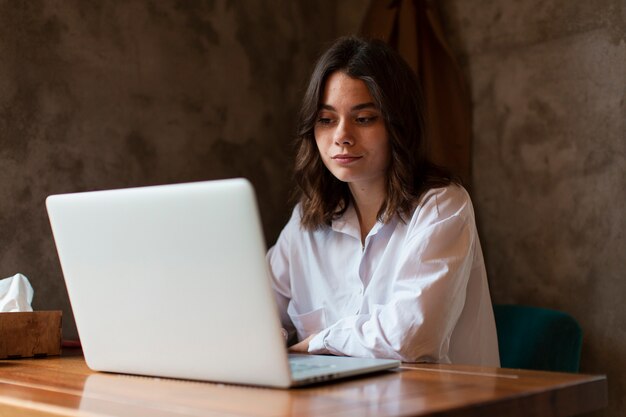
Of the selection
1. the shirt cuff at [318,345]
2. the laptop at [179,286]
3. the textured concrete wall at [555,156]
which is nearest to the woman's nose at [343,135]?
the shirt cuff at [318,345]

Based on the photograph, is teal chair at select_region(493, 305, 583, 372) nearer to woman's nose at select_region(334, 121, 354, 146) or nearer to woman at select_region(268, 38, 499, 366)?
woman at select_region(268, 38, 499, 366)

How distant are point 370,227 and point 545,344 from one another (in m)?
0.56

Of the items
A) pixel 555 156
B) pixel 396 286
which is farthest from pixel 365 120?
pixel 555 156

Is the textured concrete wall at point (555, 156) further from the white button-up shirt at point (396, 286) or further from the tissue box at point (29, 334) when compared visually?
the tissue box at point (29, 334)

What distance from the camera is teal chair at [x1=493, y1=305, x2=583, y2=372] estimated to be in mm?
2287

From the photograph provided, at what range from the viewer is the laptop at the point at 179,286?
1181mm

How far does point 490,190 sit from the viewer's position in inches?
109

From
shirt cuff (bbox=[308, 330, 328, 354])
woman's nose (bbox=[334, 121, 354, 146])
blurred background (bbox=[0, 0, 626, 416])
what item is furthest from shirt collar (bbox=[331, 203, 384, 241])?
blurred background (bbox=[0, 0, 626, 416])

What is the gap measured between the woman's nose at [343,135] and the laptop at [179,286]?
0.70 m

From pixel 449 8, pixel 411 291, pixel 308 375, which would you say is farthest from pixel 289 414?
pixel 449 8

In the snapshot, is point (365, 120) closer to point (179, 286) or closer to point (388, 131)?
point (388, 131)

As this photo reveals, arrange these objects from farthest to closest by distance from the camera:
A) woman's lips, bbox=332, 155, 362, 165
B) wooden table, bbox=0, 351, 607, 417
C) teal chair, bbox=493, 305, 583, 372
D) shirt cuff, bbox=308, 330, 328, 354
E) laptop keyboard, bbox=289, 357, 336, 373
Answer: teal chair, bbox=493, 305, 583, 372
woman's lips, bbox=332, 155, 362, 165
shirt cuff, bbox=308, 330, 328, 354
laptop keyboard, bbox=289, 357, 336, 373
wooden table, bbox=0, 351, 607, 417

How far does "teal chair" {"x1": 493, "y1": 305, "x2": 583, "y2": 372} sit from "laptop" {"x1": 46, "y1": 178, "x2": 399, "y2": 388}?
965mm

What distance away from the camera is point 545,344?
230 centimetres
